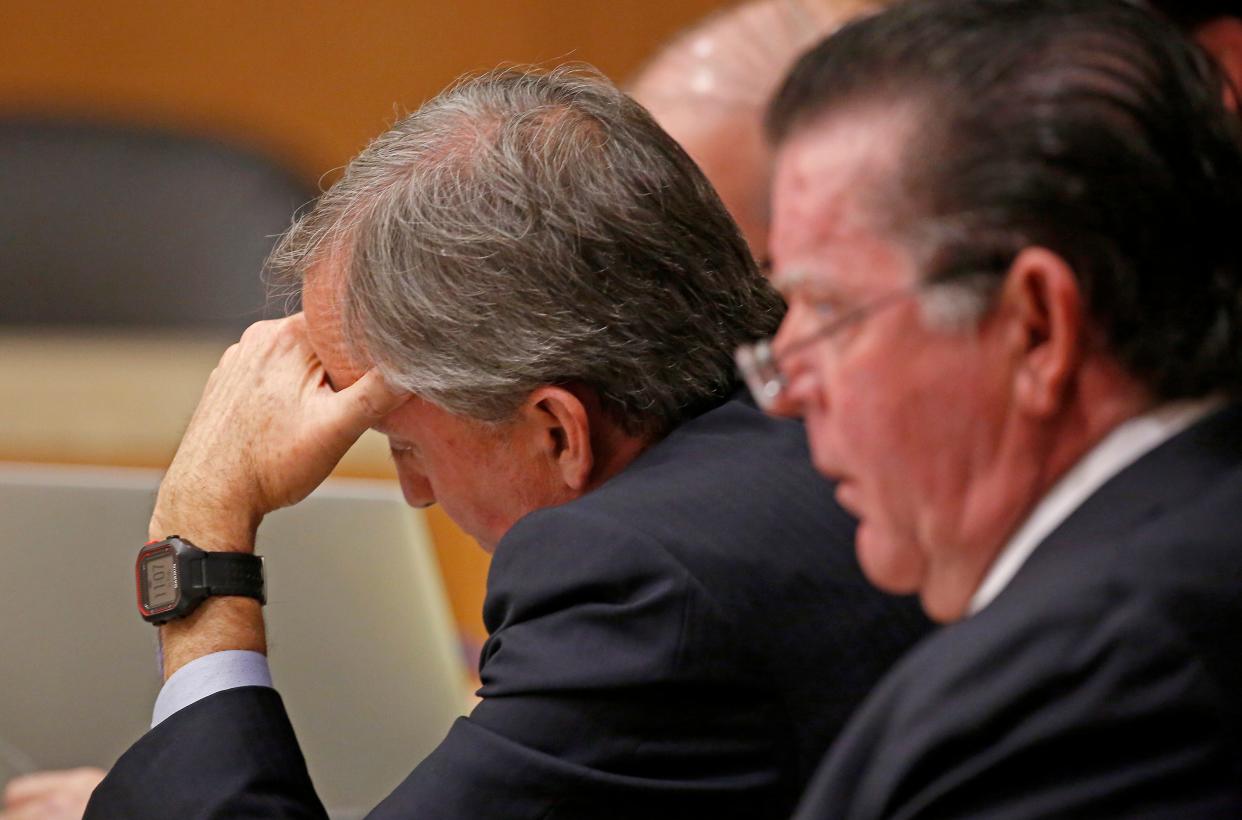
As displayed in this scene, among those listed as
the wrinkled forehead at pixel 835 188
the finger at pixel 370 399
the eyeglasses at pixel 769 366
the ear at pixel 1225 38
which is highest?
the wrinkled forehead at pixel 835 188

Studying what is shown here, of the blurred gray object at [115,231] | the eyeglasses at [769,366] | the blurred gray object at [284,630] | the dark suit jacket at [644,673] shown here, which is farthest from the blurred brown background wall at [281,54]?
the eyeglasses at [769,366]

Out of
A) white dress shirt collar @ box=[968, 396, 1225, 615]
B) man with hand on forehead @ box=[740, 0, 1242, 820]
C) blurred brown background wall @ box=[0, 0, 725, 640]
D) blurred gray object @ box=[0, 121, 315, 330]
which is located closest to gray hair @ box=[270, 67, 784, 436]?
man with hand on forehead @ box=[740, 0, 1242, 820]

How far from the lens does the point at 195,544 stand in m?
1.32

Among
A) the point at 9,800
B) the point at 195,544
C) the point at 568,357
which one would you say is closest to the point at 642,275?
the point at 568,357

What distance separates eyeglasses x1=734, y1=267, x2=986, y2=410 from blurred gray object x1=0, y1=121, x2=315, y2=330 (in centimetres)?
230

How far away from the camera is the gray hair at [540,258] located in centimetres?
120

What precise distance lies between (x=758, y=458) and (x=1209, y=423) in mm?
456

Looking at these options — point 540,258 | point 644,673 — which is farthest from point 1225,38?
point 644,673

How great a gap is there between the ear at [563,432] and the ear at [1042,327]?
487 mm

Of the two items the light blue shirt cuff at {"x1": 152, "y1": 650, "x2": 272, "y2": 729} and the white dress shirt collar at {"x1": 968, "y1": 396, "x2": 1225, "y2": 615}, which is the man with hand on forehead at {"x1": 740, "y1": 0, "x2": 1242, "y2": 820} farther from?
the light blue shirt cuff at {"x1": 152, "y1": 650, "x2": 272, "y2": 729}

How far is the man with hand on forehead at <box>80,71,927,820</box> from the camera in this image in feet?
3.53

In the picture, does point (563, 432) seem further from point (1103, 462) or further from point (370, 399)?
point (1103, 462)

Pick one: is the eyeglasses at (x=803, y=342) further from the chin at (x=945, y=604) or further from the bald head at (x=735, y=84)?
the bald head at (x=735, y=84)

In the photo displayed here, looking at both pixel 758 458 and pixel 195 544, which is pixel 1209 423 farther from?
pixel 195 544
